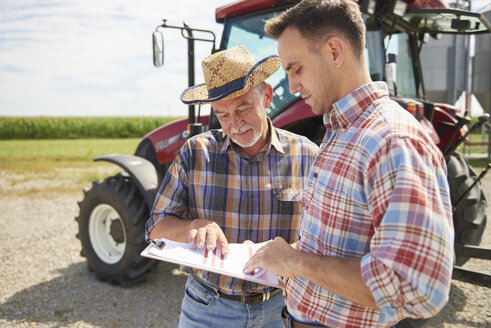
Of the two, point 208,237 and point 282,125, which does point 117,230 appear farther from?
point 208,237

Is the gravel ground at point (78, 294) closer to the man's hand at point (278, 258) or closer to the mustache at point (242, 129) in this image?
the mustache at point (242, 129)

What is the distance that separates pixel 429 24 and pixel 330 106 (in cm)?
375

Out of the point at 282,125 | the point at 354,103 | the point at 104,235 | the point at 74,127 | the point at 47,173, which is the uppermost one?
the point at 354,103

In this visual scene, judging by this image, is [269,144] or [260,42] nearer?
[269,144]

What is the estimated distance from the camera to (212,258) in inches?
54.0

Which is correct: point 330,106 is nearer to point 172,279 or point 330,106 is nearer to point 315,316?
point 315,316

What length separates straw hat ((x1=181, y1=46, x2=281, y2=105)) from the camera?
67.9 inches

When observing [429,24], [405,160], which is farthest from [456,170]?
[405,160]

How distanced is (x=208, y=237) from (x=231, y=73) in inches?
28.9

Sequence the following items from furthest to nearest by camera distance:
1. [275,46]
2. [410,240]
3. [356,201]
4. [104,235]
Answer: [104,235] < [275,46] < [356,201] < [410,240]

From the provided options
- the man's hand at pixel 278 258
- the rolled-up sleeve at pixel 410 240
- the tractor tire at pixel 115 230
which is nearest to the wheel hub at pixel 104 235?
the tractor tire at pixel 115 230

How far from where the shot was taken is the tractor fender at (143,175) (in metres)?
3.78

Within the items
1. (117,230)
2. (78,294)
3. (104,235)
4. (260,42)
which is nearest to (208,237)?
(260,42)

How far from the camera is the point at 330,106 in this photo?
3.64ft
